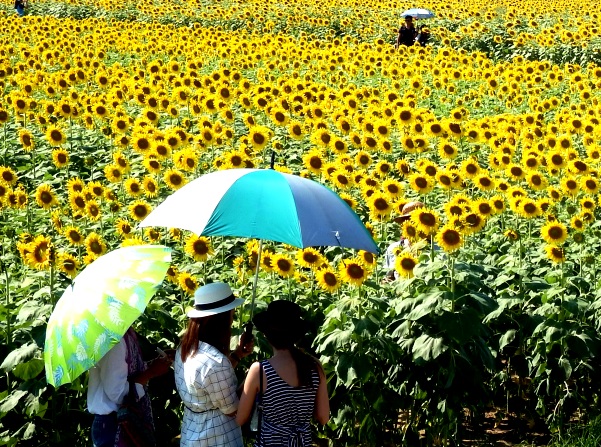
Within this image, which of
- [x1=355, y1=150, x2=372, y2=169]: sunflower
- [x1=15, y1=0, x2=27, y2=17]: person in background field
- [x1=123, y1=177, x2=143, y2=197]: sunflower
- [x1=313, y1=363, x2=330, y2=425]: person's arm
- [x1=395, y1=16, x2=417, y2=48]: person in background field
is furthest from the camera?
[x1=15, y1=0, x2=27, y2=17]: person in background field

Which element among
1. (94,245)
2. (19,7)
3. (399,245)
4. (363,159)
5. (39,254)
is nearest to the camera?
(39,254)

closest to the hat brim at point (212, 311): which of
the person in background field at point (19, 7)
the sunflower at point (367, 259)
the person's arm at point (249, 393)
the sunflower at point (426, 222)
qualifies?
the person's arm at point (249, 393)

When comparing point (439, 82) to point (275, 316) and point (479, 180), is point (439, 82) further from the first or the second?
point (275, 316)

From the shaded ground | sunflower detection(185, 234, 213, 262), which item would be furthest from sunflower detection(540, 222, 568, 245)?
sunflower detection(185, 234, 213, 262)

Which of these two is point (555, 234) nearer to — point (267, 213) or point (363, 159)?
point (363, 159)

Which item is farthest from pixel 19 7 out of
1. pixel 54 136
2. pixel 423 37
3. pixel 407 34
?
pixel 54 136

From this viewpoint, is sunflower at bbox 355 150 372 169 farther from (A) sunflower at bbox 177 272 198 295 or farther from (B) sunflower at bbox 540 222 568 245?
(A) sunflower at bbox 177 272 198 295

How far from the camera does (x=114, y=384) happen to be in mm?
4141

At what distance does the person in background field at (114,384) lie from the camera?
4137 millimetres

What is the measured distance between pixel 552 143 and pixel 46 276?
4760mm

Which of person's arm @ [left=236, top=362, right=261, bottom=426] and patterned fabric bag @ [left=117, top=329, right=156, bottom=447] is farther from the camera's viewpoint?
patterned fabric bag @ [left=117, top=329, right=156, bottom=447]

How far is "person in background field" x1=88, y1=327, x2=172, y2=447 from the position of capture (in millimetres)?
4137

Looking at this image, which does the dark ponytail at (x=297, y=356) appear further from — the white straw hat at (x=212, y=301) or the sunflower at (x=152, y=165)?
the sunflower at (x=152, y=165)

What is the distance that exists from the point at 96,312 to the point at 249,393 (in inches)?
26.4
